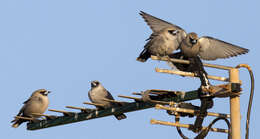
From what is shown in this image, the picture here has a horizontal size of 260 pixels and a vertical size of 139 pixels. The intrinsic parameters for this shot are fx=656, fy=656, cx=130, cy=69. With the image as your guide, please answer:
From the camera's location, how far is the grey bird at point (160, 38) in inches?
507

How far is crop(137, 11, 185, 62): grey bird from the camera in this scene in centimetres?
1287

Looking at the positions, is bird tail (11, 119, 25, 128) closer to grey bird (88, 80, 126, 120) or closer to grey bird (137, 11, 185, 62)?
grey bird (88, 80, 126, 120)

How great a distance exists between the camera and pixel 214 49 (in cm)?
1228

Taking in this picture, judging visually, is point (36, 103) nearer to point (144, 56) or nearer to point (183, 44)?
point (144, 56)

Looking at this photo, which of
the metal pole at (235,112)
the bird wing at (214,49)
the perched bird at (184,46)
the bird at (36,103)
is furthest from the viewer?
the bird at (36,103)

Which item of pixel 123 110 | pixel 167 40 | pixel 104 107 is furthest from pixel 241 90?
pixel 167 40

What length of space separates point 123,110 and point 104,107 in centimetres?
78

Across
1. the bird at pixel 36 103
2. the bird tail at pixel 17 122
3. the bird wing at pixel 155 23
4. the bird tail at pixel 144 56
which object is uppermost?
the bird wing at pixel 155 23

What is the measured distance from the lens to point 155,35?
44.0 ft

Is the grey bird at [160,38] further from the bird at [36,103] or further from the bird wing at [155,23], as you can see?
the bird at [36,103]

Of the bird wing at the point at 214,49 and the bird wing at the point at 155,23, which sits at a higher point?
the bird wing at the point at 155,23

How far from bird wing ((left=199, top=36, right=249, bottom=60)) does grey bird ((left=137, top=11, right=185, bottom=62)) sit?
0.70 metres

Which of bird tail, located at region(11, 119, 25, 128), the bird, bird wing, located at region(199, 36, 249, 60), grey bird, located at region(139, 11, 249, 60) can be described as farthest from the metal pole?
the bird

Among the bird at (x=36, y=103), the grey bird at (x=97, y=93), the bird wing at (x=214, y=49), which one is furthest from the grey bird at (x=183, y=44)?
the bird at (x=36, y=103)
